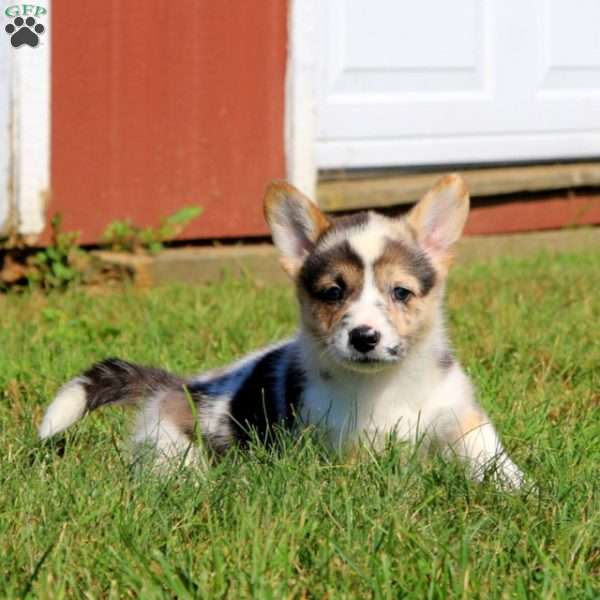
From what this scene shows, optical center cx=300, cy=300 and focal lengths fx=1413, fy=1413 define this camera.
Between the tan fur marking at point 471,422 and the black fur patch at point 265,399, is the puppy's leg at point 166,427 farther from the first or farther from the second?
the tan fur marking at point 471,422

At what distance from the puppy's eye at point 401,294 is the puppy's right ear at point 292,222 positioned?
384 millimetres

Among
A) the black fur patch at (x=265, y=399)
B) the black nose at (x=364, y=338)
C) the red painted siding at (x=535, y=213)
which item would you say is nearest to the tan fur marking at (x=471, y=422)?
the black nose at (x=364, y=338)

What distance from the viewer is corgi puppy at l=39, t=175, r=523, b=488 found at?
461 centimetres

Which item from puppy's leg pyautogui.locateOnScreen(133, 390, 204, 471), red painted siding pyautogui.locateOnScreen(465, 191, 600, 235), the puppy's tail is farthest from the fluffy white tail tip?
red painted siding pyautogui.locateOnScreen(465, 191, 600, 235)

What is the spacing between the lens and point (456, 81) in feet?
29.3

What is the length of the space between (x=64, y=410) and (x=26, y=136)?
10.6 feet

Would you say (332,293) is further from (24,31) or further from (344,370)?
(24,31)

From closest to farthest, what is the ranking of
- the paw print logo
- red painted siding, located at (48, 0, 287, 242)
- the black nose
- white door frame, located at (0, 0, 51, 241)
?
1. the black nose
2. the paw print logo
3. white door frame, located at (0, 0, 51, 241)
4. red painted siding, located at (48, 0, 287, 242)

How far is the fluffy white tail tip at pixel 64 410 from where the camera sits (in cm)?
462

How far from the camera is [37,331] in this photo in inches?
263

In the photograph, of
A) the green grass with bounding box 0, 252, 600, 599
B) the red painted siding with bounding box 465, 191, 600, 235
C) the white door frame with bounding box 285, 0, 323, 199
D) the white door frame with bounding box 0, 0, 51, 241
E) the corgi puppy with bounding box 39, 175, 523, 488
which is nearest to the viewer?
the green grass with bounding box 0, 252, 600, 599

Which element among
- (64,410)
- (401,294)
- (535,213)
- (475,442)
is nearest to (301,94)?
(535,213)

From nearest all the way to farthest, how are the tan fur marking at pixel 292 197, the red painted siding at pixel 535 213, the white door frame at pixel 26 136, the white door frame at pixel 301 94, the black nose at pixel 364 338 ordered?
the black nose at pixel 364 338 < the tan fur marking at pixel 292 197 < the white door frame at pixel 26 136 < the white door frame at pixel 301 94 < the red painted siding at pixel 535 213

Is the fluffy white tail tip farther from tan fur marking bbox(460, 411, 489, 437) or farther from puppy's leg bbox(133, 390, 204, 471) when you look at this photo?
tan fur marking bbox(460, 411, 489, 437)
